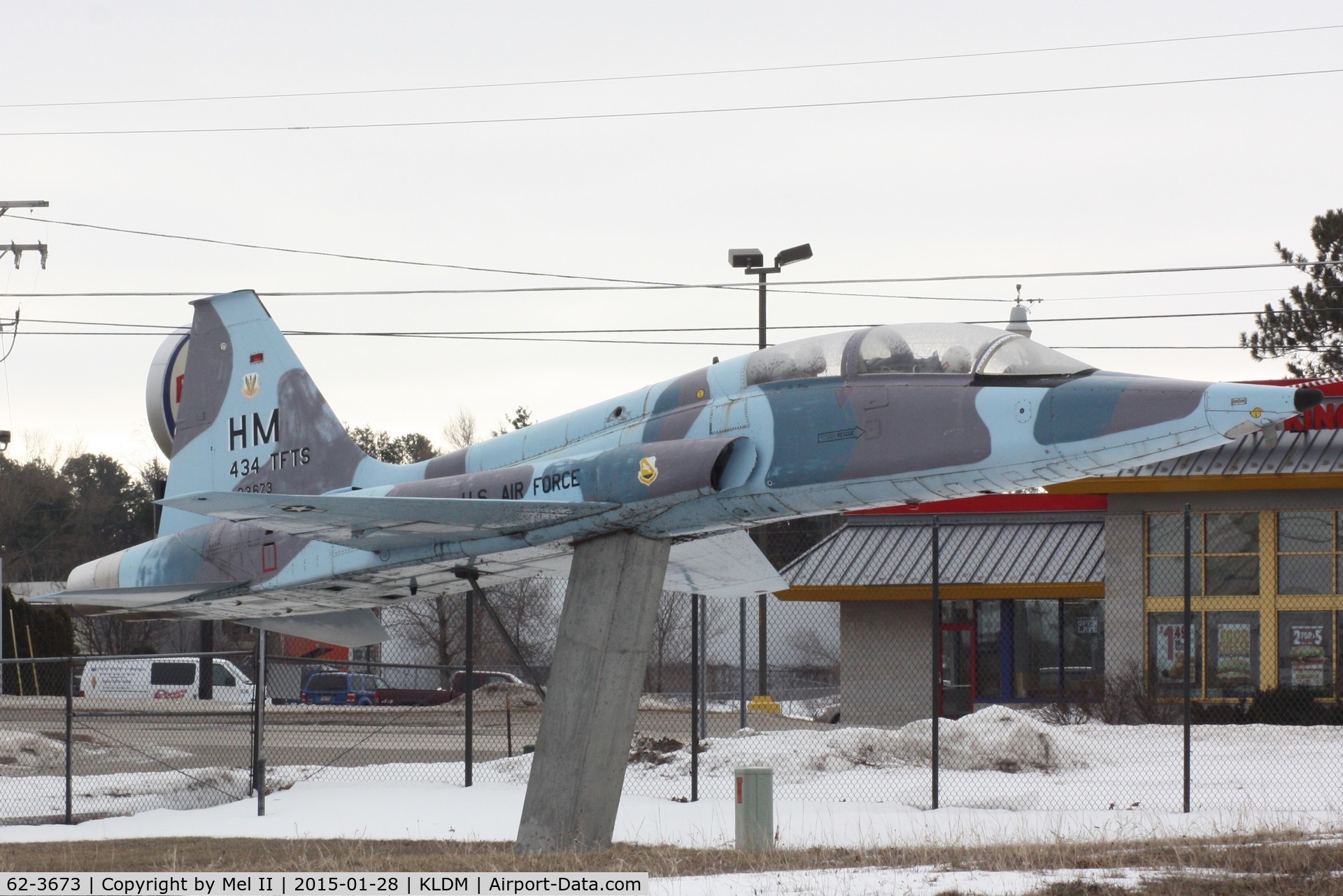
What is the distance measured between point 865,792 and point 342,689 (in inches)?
1264

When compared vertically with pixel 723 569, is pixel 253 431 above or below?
above

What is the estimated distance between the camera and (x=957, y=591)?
30.8m

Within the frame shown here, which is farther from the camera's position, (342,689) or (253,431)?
(342,689)

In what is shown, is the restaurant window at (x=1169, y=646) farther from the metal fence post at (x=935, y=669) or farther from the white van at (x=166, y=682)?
the white van at (x=166, y=682)

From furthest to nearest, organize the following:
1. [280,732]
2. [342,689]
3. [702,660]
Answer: [342,689] < [280,732] < [702,660]

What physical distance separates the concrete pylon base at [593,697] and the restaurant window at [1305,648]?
18.2m

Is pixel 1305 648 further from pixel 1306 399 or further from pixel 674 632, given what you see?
pixel 674 632

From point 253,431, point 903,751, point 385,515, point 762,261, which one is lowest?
point 903,751

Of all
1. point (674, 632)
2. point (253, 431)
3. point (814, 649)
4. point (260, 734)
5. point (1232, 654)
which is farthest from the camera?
point (674, 632)

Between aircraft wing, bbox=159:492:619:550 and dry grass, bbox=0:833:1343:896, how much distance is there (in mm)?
2813

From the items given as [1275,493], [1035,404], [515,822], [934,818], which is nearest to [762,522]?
[1035,404]

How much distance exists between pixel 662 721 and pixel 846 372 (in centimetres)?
2359

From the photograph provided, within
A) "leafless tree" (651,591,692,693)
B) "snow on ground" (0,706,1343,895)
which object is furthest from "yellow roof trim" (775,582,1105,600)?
"leafless tree" (651,591,692,693)

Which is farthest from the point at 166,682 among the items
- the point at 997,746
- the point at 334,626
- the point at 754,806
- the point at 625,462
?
the point at 625,462
